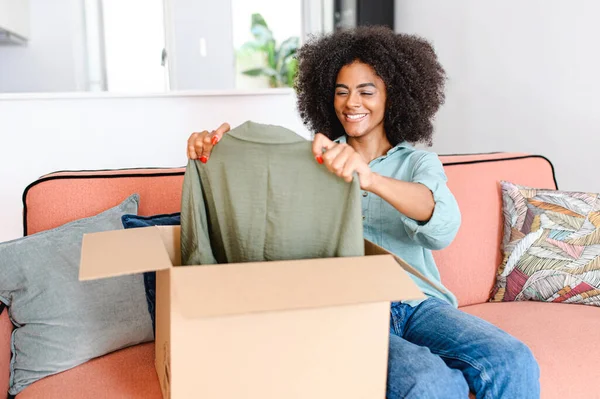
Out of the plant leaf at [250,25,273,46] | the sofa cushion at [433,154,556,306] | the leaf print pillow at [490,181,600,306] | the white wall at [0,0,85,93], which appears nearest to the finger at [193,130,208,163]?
the sofa cushion at [433,154,556,306]

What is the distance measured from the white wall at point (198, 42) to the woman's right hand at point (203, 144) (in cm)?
351

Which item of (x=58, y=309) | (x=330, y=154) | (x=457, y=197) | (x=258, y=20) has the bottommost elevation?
(x=58, y=309)

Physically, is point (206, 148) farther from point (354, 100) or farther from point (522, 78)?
point (522, 78)

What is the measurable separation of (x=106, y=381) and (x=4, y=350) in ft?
0.70

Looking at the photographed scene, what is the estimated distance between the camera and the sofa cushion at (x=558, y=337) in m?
1.36

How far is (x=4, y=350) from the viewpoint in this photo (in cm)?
125

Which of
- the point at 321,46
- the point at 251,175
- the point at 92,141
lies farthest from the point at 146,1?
the point at 251,175

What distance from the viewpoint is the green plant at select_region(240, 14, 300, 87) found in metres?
5.12

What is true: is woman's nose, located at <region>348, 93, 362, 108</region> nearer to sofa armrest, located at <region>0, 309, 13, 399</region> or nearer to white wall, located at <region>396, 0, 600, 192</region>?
sofa armrest, located at <region>0, 309, 13, 399</region>

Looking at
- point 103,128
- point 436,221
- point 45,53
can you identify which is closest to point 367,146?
point 436,221

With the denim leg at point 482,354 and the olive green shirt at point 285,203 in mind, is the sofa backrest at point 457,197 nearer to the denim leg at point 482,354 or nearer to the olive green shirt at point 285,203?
the denim leg at point 482,354

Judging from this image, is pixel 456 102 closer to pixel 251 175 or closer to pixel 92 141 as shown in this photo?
pixel 92 141

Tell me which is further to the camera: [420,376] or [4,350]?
[4,350]

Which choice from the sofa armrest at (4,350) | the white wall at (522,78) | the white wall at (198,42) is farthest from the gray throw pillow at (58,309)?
the white wall at (198,42)
